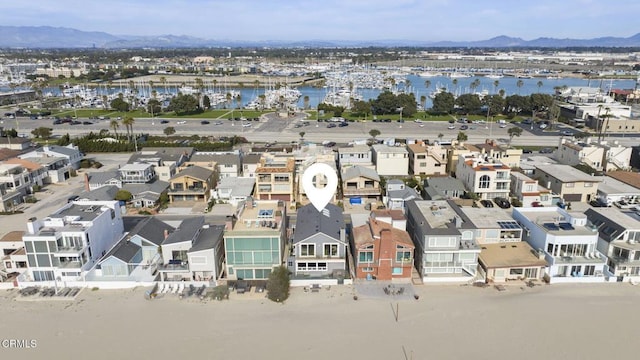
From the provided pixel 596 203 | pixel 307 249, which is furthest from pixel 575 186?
pixel 307 249

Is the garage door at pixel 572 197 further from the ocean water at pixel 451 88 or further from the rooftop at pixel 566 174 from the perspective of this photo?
the ocean water at pixel 451 88

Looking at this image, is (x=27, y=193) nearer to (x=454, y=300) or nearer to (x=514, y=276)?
(x=454, y=300)

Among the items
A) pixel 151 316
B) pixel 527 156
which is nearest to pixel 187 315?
pixel 151 316

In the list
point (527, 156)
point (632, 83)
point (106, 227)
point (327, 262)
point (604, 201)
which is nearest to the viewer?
point (327, 262)

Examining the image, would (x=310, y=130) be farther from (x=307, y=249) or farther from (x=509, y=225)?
(x=307, y=249)

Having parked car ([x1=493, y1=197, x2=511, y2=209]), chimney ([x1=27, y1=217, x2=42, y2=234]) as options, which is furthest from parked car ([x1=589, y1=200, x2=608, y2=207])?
chimney ([x1=27, y1=217, x2=42, y2=234])

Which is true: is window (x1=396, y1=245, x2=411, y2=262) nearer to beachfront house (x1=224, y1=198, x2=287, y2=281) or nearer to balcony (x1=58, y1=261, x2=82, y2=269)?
beachfront house (x1=224, y1=198, x2=287, y2=281)
